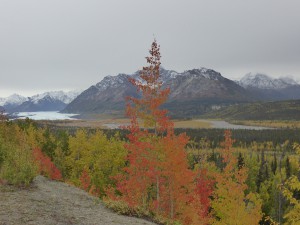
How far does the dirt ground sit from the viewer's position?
13453 millimetres

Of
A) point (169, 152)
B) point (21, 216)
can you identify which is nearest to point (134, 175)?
point (169, 152)

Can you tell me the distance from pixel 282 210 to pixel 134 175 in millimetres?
57090

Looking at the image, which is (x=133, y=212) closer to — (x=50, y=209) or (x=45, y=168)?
(x=50, y=209)

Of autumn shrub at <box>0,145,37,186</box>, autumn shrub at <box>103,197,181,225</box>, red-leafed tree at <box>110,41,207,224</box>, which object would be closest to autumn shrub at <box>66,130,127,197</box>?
red-leafed tree at <box>110,41,207,224</box>

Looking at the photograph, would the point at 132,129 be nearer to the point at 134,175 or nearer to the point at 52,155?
the point at 134,175

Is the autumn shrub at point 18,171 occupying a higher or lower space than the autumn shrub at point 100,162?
higher

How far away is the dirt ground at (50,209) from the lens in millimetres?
13453

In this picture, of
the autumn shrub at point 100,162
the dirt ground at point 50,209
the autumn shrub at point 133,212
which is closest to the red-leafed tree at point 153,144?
the autumn shrub at point 133,212

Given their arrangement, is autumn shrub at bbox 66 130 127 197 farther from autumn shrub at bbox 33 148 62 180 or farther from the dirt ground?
the dirt ground

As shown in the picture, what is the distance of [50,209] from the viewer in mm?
15234

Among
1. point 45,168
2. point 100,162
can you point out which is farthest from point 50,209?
point 100,162

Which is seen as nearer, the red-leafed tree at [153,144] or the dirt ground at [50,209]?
the dirt ground at [50,209]

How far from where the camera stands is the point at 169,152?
29.0 meters

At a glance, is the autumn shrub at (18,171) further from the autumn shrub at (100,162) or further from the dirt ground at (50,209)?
the autumn shrub at (100,162)
